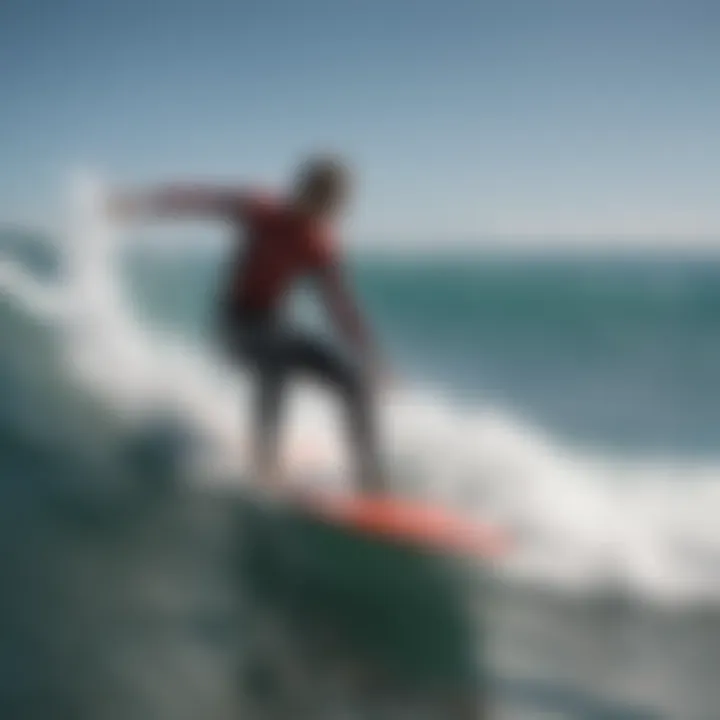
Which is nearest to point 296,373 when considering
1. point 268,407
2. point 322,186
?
point 268,407

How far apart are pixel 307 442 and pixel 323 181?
0.41 metres

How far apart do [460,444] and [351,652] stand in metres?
0.36

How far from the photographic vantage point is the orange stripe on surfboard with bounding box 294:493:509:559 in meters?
1.70

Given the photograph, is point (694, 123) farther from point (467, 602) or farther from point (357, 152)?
point (467, 602)

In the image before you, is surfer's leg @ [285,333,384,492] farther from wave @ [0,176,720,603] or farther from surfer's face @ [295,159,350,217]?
surfer's face @ [295,159,350,217]

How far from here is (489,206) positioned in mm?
1786

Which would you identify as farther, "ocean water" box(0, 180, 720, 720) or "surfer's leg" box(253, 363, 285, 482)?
"surfer's leg" box(253, 363, 285, 482)

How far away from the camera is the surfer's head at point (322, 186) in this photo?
1.74 m

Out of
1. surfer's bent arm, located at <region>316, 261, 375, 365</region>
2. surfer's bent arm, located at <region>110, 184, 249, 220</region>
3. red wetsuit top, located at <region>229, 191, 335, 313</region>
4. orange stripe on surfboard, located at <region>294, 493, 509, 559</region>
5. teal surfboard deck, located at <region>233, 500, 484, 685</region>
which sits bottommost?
teal surfboard deck, located at <region>233, 500, 484, 685</region>

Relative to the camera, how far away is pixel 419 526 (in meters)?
1.71

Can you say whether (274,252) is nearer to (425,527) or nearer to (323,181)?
(323,181)

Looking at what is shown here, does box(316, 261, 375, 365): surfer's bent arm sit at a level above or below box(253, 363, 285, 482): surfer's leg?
above

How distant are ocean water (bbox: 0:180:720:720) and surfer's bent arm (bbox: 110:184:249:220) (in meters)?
0.06

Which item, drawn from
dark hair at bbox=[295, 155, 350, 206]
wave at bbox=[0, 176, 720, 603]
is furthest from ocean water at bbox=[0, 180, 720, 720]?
dark hair at bbox=[295, 155, 350, 206]
